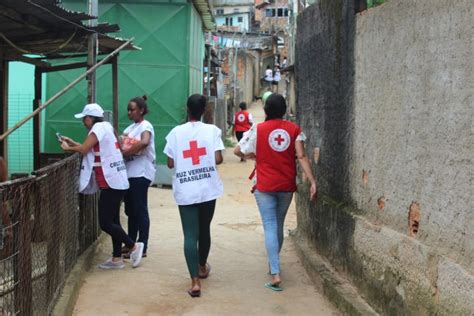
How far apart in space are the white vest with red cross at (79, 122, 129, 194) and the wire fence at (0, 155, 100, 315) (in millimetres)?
87

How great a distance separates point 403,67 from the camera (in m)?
4.22

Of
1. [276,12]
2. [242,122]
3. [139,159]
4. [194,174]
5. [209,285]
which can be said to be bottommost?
[209,285]

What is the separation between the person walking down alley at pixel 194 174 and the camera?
5.37 m

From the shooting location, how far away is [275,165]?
221 inches

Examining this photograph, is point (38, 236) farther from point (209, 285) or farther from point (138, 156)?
point (138, 156)

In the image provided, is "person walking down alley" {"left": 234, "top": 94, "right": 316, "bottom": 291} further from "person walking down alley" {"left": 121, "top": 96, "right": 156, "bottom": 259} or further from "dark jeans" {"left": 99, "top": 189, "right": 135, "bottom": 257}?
"dark jeans" {"left": 99, "top": 189, "right": 135, "bottom": 257}

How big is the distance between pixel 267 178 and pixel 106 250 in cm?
256

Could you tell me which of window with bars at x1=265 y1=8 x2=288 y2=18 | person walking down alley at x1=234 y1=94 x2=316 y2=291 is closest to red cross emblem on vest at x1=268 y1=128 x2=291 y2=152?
person walking down alley at x1=234 y1=94 x2=316 y2=291

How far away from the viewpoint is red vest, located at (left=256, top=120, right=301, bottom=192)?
5.60 meters

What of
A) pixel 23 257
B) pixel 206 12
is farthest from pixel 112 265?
pixel 206 12

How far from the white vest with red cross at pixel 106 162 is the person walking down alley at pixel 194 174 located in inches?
26.7

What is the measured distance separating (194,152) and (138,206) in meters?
1.32

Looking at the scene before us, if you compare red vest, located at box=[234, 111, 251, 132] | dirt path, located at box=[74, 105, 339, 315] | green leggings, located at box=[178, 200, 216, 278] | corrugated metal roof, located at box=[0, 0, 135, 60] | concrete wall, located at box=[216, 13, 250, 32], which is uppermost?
concrete wall, located at box=[216, 13, 250, 32]

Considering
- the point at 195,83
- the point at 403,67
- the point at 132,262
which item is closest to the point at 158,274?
the point at 132,262
